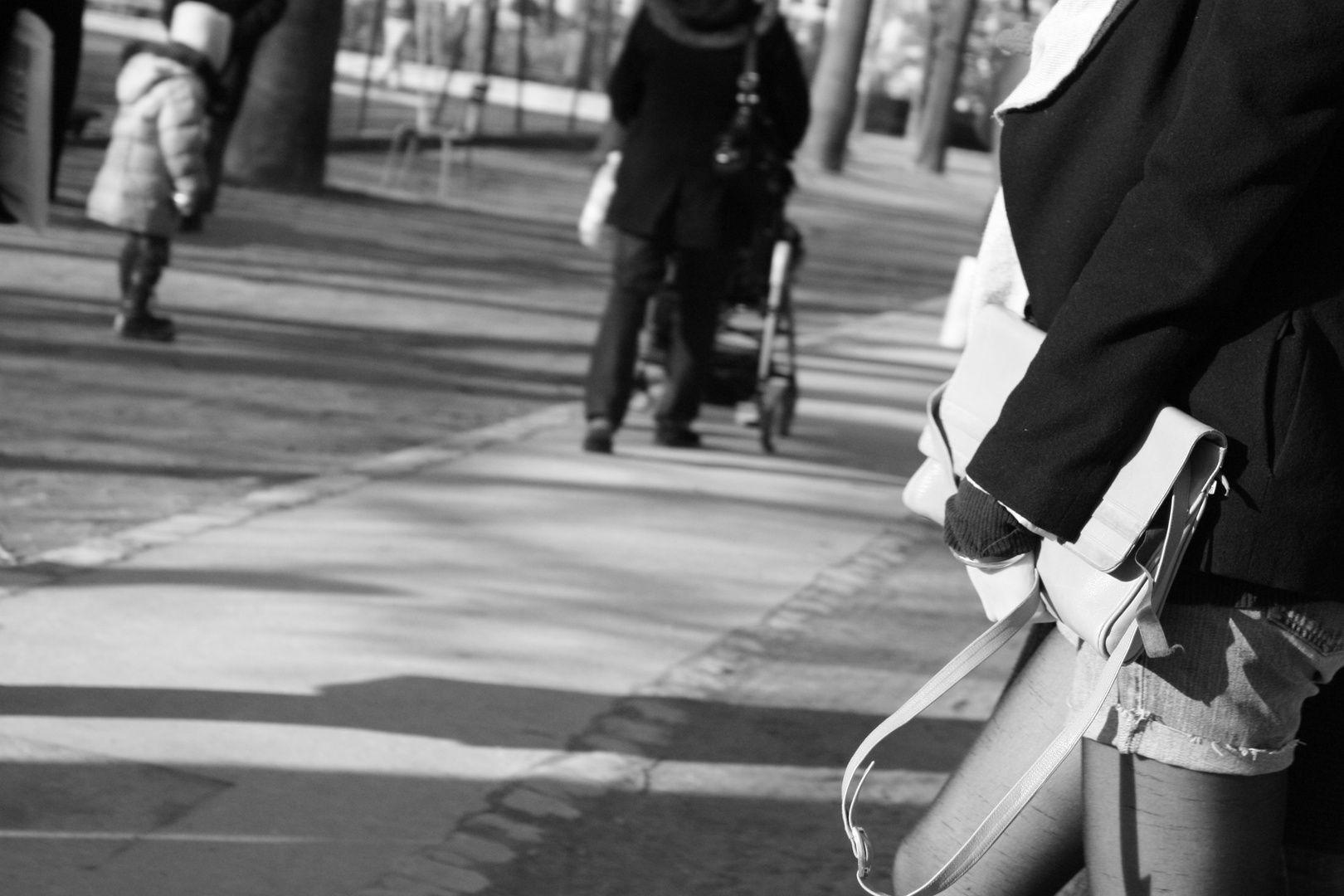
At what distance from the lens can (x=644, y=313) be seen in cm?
757

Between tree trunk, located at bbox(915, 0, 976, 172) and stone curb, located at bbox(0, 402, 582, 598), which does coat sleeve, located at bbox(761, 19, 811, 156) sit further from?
tree trunk, located at bbox(915, 0, 976, 172)

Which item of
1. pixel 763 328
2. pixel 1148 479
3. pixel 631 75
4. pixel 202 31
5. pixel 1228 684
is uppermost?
pixel 631 75

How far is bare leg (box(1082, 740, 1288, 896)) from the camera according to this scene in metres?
2.17

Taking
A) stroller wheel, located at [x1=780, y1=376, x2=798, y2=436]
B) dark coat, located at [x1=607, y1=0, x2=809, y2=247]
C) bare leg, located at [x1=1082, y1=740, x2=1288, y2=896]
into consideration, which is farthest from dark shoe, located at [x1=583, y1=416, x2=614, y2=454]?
bare leg, located at [x1=1082, y1=740, x2=1288, y2=896]

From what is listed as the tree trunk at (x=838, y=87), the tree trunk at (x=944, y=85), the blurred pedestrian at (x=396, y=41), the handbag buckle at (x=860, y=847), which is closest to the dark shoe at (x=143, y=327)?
the handbag buckle at (x=860, y=847)

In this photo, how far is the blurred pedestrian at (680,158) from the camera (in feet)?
24.3

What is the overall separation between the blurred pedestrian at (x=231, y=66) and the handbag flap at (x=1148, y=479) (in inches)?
284

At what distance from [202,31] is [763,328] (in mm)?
2813

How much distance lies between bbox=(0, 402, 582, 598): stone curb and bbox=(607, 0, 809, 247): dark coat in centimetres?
106

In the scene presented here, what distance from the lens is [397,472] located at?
6898 mm

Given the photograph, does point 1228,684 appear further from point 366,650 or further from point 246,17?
point 246,17

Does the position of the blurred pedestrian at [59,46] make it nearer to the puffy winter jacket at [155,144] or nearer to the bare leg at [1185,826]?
the bare leg at [1185,826]

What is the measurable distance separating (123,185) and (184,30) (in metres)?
0.74

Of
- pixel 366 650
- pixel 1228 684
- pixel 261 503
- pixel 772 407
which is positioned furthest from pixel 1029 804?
pixel 772 407
